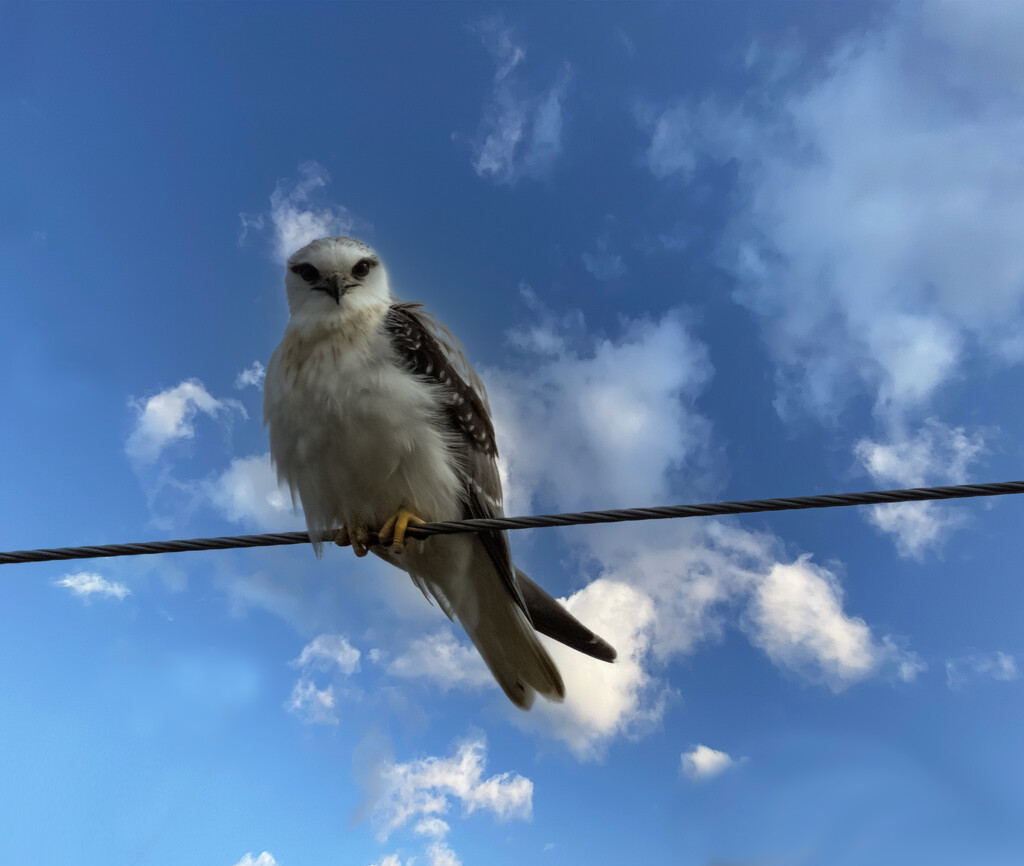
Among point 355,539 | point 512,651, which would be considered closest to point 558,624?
point 512,651

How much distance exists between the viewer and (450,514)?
420cm

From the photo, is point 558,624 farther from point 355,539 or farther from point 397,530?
point 355,539

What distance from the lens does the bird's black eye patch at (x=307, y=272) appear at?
450cm

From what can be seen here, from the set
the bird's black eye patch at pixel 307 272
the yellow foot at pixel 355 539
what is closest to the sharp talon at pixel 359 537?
the yellow foot at pixel 355 539

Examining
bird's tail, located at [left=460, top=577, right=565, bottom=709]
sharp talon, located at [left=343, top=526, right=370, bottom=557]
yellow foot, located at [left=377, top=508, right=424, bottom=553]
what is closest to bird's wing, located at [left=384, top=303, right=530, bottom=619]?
bird's tail, located at [left=460, top=577, right=565, bottom=709]

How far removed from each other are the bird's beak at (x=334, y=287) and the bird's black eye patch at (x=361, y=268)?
0.61ft

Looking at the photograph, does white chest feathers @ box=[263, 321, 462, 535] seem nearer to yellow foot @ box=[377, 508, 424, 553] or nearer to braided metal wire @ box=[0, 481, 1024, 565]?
yellow foot @ box=[377, 508, 424, 553]

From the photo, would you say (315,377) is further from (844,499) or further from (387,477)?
(844,499)

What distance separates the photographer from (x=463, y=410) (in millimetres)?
4277

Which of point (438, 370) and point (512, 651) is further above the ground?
point (438, 370)

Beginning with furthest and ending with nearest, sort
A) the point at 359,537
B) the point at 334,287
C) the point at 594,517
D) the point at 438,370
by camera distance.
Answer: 1. the point at 334,287
2. the point at 438,370
3. the point at 359,537
4. the point at 594,517

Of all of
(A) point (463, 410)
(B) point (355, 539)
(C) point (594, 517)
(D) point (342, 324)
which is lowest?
Answer: (C) point (594, 517)

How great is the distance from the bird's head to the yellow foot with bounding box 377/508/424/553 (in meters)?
1.20

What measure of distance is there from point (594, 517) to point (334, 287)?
2.23 m
